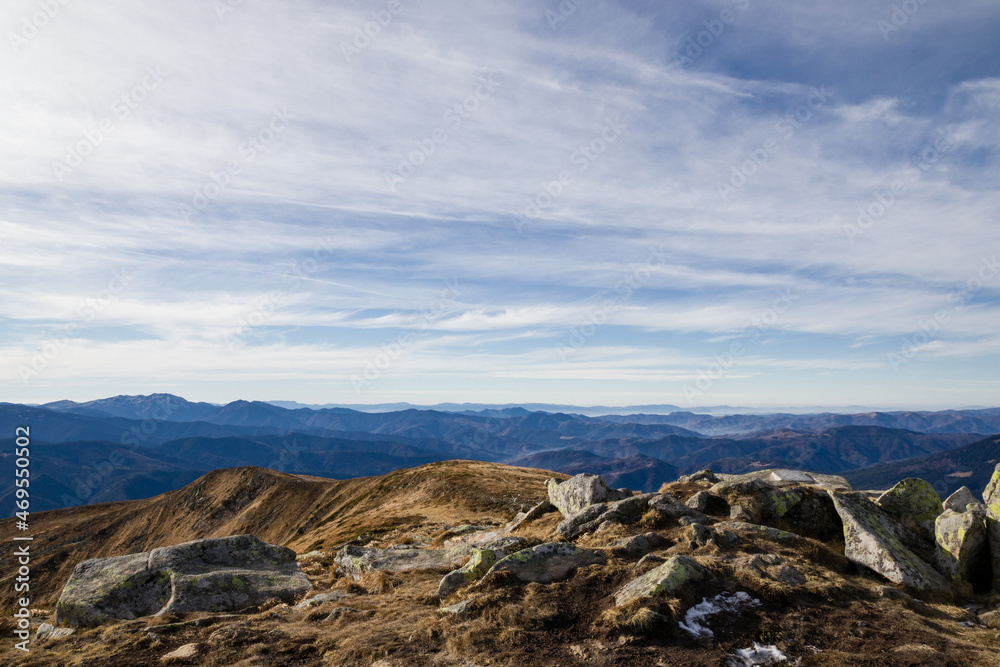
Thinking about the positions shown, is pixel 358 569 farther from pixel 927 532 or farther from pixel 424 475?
pixel 424 475

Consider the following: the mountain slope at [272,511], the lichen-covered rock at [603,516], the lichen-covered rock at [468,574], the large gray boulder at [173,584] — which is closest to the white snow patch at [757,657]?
the lichen-covered rock at [468,574]

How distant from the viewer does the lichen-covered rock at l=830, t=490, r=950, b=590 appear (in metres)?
17.1

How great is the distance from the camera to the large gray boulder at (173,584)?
18.6m

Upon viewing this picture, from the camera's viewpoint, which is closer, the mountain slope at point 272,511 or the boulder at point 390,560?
the boulder at point 390,560

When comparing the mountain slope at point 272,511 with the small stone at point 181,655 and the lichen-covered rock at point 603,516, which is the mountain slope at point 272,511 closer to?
the lichen-covered rock at point 603,516

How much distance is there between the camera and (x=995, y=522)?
730 inches

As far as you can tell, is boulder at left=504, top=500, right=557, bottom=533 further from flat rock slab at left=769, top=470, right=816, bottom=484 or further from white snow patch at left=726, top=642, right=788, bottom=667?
white snow patch at left=726, top=642, right=788, bottom=667

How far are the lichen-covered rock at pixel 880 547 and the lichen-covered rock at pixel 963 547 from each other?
90 centimetres

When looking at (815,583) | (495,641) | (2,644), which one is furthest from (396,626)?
(815,583)

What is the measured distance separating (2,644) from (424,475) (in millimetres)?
59219

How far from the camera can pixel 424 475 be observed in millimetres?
73250

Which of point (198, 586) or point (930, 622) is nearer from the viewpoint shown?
point (930, 622)

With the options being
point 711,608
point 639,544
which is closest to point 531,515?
→ point 639,544

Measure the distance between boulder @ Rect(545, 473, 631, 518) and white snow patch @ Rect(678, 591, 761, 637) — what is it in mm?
10785
